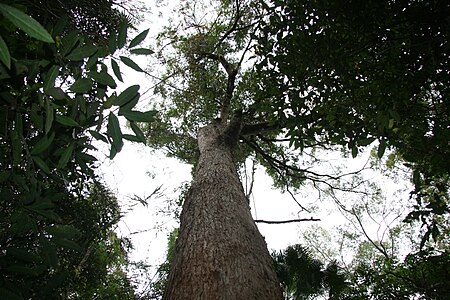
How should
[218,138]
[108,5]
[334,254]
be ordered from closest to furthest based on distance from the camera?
[108,5]
[218,138]
[334,254]

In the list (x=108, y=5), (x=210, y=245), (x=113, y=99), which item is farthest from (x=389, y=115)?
(x=108, y=5)

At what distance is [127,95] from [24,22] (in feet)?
1.44

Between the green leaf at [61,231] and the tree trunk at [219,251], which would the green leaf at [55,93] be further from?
the tree trunk at [219,251]

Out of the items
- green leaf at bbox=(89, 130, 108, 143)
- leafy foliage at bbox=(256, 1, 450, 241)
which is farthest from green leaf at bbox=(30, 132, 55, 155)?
leafy foliage at bbox=(256, 1, 450, 241)

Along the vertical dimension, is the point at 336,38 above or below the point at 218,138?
below

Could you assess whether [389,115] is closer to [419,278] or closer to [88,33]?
[88,33]

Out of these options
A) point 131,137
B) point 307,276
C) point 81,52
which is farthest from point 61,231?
point 307,276

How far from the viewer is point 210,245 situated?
6.57ft

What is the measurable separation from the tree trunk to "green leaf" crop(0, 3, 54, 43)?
4.66 feet

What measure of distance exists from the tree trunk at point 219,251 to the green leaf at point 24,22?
1.42 metres

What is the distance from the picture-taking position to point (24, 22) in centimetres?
60

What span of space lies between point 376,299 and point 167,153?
20.6 feet

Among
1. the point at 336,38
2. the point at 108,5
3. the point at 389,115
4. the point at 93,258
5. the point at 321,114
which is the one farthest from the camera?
the point at 93,258

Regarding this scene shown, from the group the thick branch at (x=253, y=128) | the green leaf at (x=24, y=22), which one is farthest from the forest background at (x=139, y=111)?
the thick branch at (x=253, y=128)
